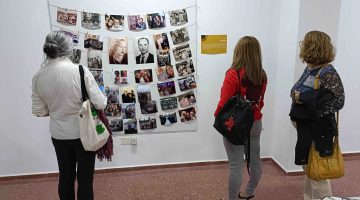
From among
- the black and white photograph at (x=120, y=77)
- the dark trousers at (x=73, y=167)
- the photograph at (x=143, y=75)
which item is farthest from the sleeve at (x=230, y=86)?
the black and white photograph at (x=120, y=77)

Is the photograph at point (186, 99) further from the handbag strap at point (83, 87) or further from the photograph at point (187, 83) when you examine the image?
the handbag strap at point (83, 87)

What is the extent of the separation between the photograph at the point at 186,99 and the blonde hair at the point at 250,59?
3.28 feet

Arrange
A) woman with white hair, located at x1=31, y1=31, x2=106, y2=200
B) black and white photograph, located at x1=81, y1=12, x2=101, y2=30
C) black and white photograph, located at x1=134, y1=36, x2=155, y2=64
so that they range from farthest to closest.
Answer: black and white photograph, located at x1=134, y1=36, x2=155, y2=64, black and white photograph, located at x1=81, y1=12, x2=101, y2=30, woman with white hair, located at x1=31, y1=31, x2=106, y2=200

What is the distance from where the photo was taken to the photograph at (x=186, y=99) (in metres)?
2.74

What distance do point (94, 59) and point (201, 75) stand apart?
1.03 m

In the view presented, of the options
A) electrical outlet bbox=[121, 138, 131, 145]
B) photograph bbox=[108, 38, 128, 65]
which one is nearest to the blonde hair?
photograph bbox=[108, 38, 128, 65]

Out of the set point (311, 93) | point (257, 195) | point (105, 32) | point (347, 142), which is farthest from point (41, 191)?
point (347, 142)

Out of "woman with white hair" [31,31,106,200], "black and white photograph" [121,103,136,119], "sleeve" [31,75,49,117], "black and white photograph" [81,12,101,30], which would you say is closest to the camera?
"woman with white hair" [31,31,106,200]

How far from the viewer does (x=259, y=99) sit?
1885mm

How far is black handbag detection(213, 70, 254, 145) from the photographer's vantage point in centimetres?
176

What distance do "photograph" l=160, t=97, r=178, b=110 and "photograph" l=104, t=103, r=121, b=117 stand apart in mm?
425

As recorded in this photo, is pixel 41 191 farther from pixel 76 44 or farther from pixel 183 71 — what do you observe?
pixel 183 71

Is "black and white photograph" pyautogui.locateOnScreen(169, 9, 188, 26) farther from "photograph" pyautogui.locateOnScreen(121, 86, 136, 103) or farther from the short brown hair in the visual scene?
the short brown hair

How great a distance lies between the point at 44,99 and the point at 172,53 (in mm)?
1312
